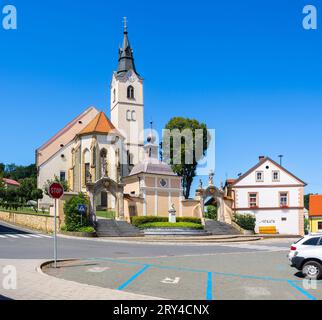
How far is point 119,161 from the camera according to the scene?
62.8 m

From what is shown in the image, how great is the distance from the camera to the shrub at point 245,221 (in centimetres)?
4806

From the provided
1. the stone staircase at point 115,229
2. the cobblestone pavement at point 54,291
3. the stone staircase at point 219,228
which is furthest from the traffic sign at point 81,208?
the cobblestone pavement at point 54,291

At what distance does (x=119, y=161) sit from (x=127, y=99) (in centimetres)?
1559

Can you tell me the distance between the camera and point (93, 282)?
41.2 feet

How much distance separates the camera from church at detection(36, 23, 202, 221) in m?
46.4

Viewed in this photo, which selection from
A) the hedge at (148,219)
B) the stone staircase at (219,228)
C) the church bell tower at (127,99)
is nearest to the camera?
the hedge at (148,219)

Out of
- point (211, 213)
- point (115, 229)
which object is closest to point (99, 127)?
point (211, 213)

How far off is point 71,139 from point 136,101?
12.8 metres

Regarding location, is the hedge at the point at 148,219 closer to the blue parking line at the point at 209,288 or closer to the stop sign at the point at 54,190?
the stop sign at the point at 54,190

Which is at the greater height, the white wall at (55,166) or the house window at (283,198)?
the white wall at (55,166)

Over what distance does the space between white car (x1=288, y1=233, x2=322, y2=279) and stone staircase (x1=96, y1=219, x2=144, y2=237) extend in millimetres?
24845

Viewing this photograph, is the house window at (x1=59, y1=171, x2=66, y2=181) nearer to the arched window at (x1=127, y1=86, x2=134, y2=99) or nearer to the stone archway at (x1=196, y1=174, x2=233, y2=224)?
the arched window at (x1=127, y1=86, x2=134, y2=99)

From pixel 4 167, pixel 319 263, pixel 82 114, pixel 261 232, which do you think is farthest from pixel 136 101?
pixel 4 167

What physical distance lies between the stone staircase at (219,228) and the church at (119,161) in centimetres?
256
